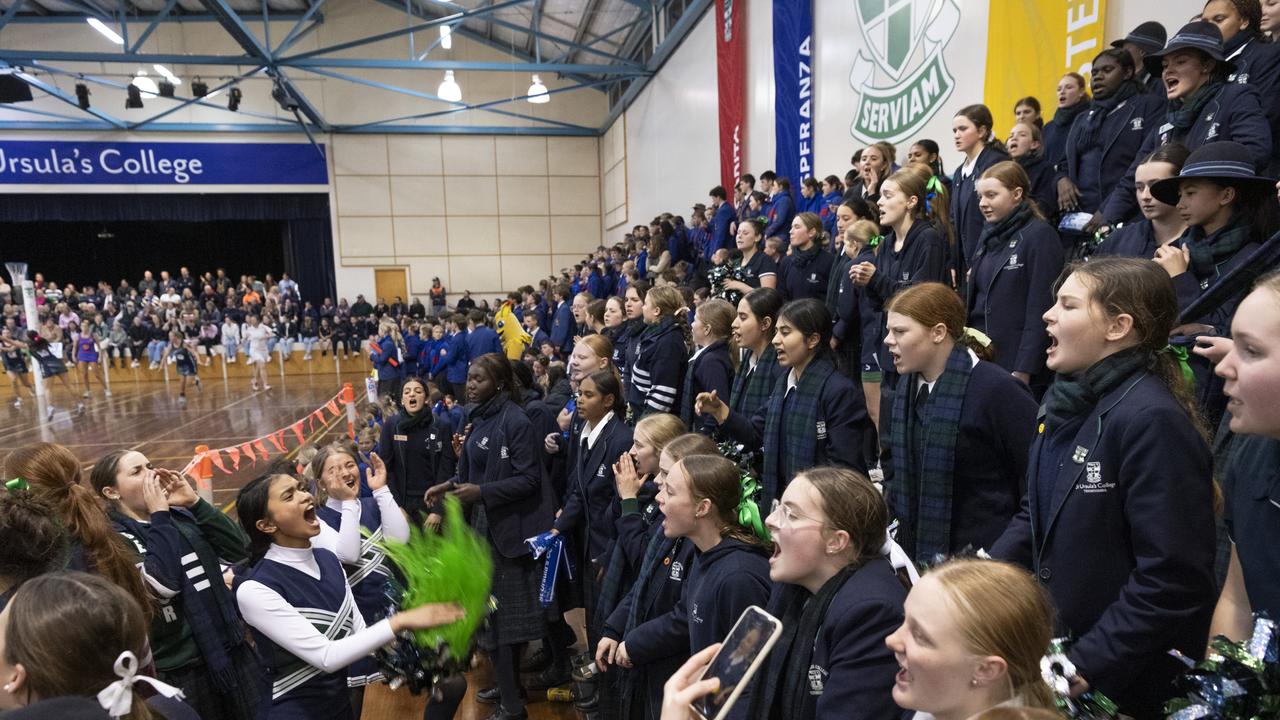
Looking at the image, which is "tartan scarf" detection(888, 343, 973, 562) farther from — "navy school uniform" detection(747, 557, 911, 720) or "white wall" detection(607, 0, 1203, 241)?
"white wall" detection(607, 0, 1203, 241)

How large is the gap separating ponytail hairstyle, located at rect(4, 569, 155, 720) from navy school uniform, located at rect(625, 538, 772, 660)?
138 centimetres

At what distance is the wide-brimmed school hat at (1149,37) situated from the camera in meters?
3.98

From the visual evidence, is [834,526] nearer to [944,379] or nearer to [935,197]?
[944,379]

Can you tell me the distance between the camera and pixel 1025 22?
5344 mm

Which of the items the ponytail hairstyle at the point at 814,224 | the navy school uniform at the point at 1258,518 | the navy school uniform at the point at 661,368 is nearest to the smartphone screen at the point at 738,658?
the navy school uniform at the point at 1258,518

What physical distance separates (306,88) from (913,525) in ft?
73.8

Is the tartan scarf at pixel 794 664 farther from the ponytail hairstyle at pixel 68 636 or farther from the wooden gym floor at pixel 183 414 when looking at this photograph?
the wooden gym floor at pixel 183 414

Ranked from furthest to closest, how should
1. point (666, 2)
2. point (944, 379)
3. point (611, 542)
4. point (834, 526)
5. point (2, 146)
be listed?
point (2, 146), point (666, 2), point (611, 542), point (944, 379), point (834, 526)

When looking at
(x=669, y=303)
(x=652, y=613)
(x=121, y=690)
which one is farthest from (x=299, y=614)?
(x=669, y=303)

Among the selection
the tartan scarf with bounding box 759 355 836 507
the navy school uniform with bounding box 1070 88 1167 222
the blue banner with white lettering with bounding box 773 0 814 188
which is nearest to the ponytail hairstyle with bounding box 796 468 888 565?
the tartan scarf with bounding box 759 355 836 507

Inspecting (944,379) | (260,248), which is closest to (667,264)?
(944,379)

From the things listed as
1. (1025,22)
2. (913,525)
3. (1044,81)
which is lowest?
(913,525)

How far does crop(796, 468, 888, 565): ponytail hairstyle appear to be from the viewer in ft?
6.10

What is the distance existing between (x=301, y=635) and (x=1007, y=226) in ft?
11.3
